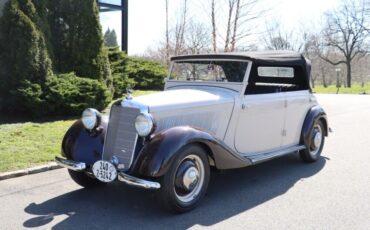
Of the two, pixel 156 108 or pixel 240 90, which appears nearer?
pixel 156 108

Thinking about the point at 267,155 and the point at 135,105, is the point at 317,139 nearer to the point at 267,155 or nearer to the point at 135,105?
the point at 267,155

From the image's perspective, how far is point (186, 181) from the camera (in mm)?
4230

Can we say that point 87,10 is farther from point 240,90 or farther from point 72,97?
point 240,90

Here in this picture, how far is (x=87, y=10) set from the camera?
10234 millimetres

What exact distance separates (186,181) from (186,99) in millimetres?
994

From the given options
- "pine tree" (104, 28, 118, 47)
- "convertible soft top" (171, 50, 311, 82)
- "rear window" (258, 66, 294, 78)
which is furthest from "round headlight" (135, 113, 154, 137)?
"pine tree" (104, 28, 118, 47)

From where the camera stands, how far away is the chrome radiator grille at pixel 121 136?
4.31m

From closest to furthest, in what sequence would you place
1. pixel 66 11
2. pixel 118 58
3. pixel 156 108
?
pixel 156 108 → pixel 66 11 → pixel 118 58

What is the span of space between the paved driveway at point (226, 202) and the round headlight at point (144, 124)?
83 centimetres

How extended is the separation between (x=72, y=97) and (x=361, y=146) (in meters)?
6.03

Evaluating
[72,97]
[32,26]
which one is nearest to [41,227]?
[72,97]

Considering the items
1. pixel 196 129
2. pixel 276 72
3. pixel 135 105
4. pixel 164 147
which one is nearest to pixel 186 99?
pixel 196 129

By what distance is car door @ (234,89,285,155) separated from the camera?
520cm

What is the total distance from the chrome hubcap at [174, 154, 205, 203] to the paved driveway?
7.5 inches
